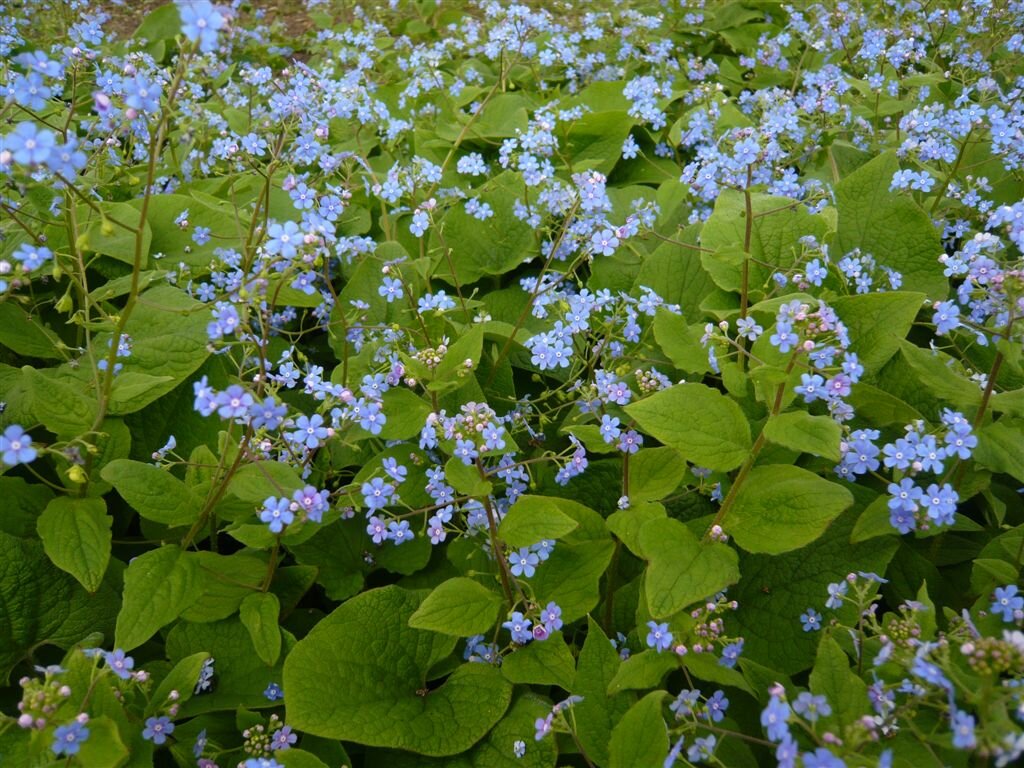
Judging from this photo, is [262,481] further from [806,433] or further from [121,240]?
[121,240]

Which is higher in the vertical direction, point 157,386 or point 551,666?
point 157,386

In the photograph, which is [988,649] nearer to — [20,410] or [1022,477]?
[1022,477]

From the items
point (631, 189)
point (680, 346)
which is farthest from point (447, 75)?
point (680, 346)

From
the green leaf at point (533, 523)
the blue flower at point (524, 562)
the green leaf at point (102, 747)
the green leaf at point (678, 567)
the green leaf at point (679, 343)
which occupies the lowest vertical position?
the blue flower at point (524, 562)

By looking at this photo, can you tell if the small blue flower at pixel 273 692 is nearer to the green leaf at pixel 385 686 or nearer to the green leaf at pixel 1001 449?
the green leaf at pixel 385 686

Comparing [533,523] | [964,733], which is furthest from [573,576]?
[964,733]

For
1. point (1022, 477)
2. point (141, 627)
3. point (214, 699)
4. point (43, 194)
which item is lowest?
point (214, 699)

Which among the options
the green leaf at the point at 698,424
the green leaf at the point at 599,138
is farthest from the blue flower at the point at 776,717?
the green leaf at the point at 599,138
